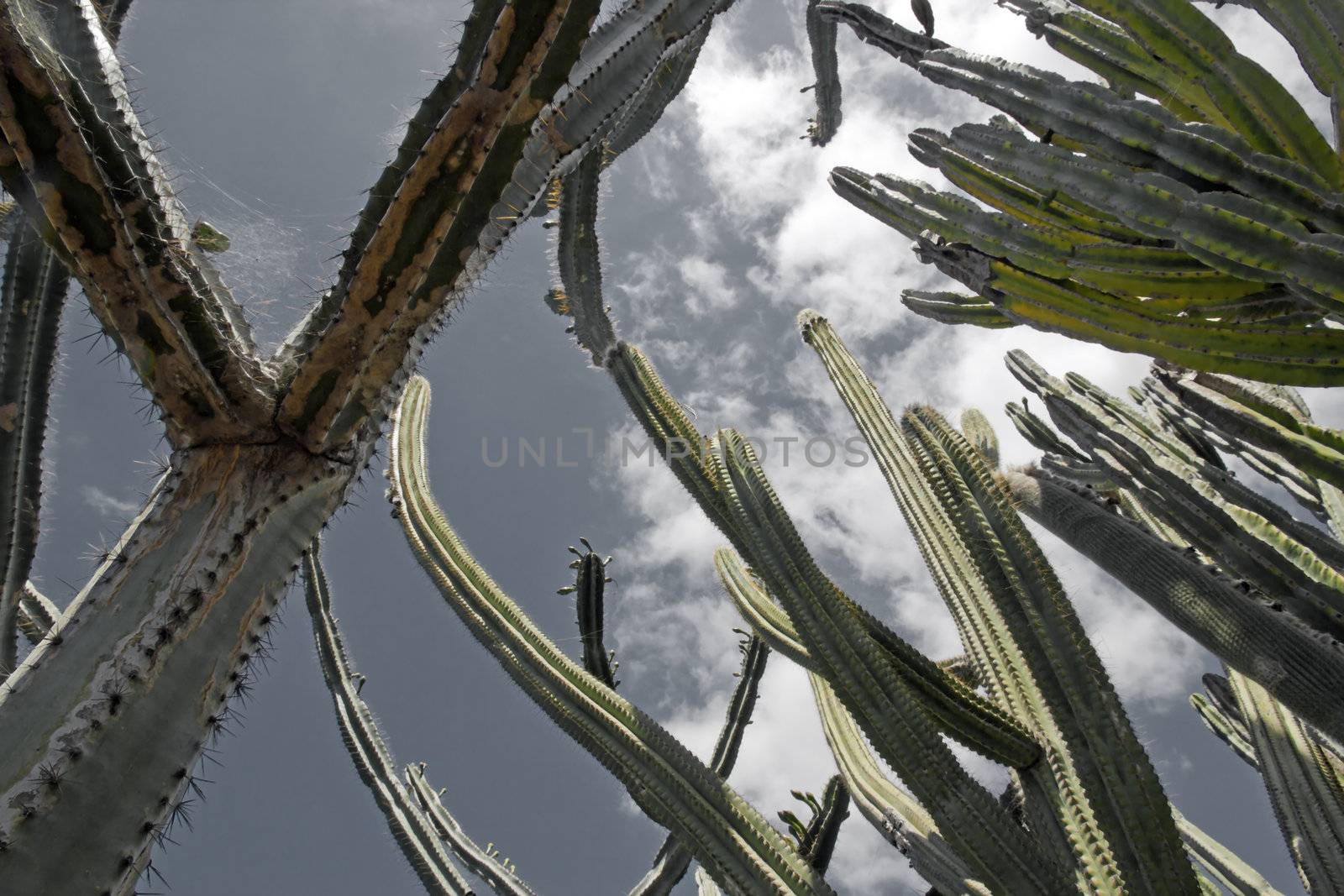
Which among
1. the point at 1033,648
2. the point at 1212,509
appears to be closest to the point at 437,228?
the point at 1033,648

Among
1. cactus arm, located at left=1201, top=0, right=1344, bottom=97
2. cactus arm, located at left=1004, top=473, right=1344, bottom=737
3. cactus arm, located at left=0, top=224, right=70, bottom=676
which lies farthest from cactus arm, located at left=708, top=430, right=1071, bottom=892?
cactus arm, located at left=0, top=224, right=70, bottom=676

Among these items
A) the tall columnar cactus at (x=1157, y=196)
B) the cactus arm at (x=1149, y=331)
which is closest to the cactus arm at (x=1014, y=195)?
the tall columnar cactus at (x=1157, y=196)

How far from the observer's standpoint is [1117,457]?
11.5 feet

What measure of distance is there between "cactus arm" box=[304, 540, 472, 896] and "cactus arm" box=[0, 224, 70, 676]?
1.85 m

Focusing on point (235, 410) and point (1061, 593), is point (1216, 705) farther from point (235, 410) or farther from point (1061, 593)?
point (235, 410)

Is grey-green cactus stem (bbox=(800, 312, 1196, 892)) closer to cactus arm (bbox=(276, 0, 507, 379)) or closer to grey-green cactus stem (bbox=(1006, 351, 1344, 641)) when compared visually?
grey-green cactus stem (bbox=(1006, 351, 1344, 641))

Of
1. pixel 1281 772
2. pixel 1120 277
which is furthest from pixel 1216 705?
Answer: pixel 1120 277

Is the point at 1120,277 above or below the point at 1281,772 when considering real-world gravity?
above

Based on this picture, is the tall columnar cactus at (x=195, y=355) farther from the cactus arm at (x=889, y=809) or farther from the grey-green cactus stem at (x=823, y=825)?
the grey-green cactus stem at (x=823, y=825)

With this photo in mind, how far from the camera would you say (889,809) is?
3.80 metres

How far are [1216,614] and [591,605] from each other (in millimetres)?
2639

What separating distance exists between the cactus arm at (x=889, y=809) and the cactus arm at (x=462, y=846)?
1.80 m

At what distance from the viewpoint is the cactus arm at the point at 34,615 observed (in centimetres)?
350

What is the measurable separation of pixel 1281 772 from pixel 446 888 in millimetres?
3844
